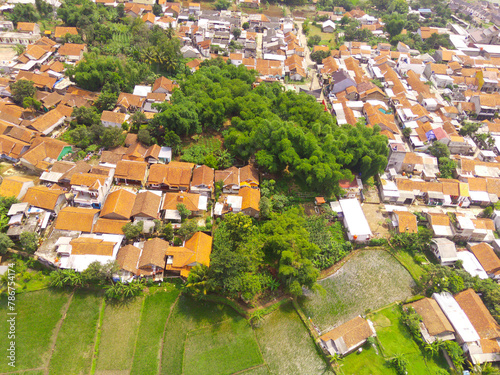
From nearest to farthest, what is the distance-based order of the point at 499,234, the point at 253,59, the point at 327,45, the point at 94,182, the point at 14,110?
the point at 94,182
the point at 499,234
the point at 14,110
the point at 253,59
the point at 327,45

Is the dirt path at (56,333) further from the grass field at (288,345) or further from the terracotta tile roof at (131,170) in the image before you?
the grass field at (288,345)

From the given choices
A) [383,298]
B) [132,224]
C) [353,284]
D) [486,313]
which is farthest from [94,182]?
[486,313]

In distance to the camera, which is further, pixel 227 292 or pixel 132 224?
pixel 132 224

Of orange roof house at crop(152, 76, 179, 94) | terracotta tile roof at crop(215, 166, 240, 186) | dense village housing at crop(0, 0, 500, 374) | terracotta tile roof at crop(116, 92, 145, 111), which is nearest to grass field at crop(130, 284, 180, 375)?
dense village housing at crop(0, 0, 500, 374)

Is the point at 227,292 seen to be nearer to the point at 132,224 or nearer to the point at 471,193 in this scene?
the point at 132,224

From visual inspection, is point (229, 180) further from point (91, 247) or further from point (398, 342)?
point (398, 342)

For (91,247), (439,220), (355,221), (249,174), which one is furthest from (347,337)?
(91,247)

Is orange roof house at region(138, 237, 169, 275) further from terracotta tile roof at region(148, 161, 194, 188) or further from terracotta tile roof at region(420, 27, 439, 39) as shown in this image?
terracotta tile roof at region(420, 27, 439, 39)
